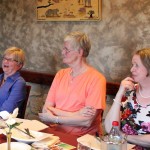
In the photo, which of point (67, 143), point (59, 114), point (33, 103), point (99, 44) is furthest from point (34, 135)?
point (33, 103)

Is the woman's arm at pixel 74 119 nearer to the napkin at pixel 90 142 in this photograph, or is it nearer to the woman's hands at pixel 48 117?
the woman's hands at pixel 48 117

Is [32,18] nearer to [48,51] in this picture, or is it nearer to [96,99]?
[48,51]

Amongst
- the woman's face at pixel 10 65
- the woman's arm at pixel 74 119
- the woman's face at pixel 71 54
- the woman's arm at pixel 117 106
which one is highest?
the woman's face at pixel 71 54

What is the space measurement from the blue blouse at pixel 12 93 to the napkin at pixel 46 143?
97 centimetres

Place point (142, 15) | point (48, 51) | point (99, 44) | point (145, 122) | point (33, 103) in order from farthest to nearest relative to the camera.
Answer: point (33, 103), point (48, 51), point (99, 44), point (142, 15), point (145, 122)

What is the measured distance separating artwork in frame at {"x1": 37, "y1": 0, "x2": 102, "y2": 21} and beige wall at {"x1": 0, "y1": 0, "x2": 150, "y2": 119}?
60 mm

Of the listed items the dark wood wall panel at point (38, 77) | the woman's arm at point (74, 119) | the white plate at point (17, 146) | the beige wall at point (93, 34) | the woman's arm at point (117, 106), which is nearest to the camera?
the white plate at point (17, 146)

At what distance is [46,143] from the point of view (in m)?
1.83

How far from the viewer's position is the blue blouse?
2.78m

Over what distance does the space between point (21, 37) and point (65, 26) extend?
74cm

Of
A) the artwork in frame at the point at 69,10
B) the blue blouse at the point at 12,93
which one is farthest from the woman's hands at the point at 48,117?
the artwork in frame at the point at 69,10

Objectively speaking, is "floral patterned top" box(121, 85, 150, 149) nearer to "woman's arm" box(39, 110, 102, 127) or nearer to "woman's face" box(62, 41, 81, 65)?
"woman's arm" box(39, 110, 102, 127)

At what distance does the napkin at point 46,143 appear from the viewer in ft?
5.87

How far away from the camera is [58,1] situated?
344 centimetres
